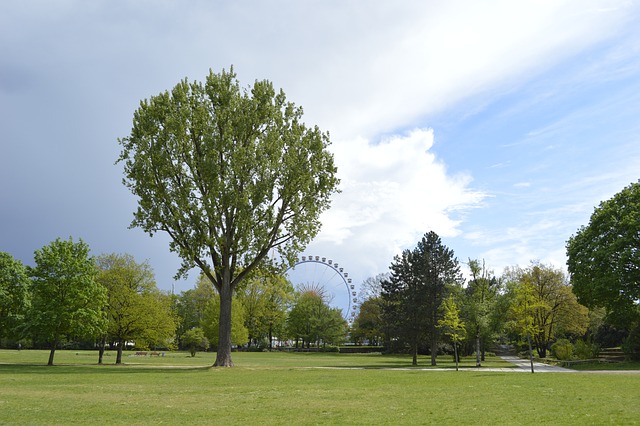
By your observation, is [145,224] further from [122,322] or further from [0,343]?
[0,343]

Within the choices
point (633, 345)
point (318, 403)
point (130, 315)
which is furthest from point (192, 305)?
point (318, 403)

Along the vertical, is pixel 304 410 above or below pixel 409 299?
below

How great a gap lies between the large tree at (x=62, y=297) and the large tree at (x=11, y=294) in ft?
14.4

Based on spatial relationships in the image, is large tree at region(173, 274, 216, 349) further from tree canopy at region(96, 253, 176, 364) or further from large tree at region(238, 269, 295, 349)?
tree canopy at region(96, 253, 176, 364)

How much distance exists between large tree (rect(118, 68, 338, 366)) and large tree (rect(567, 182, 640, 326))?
2171 centimetres

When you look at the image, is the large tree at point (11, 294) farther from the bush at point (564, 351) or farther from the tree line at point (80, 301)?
the bush at point (564, 351)

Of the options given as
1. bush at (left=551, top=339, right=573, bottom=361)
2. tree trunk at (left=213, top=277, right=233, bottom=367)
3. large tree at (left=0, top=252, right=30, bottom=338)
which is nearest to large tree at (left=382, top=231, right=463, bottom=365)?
bush at (left=551, top=339, right=573, bottom=361)

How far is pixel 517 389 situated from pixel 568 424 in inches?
348

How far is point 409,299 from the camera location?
50625mm

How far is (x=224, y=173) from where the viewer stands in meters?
35.3

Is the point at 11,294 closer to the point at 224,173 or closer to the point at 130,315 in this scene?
the point at 130,315

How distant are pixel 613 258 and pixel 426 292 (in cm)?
1684

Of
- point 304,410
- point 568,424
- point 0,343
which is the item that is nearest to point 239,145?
point 304,410

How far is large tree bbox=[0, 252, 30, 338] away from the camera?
42.3m
